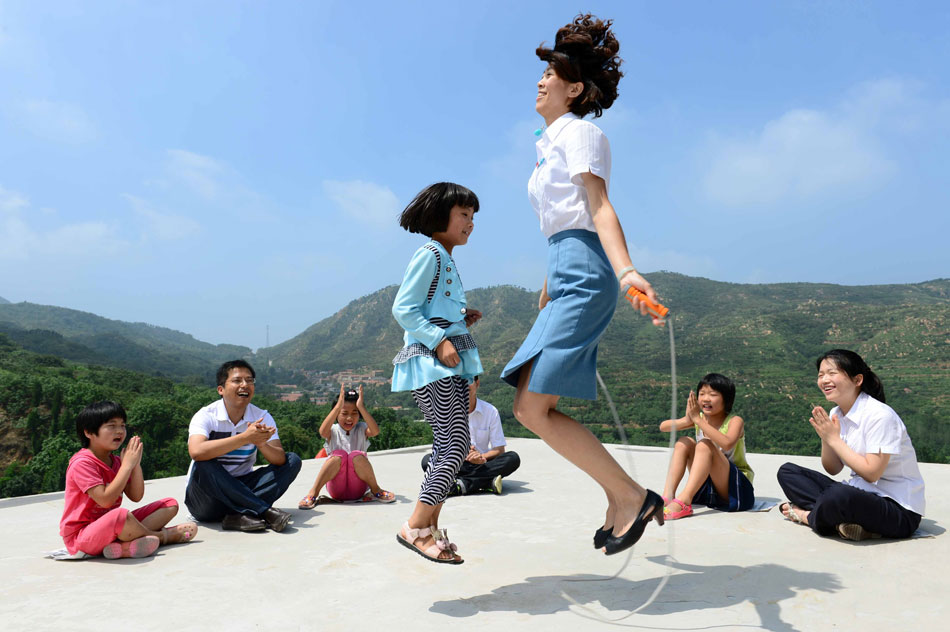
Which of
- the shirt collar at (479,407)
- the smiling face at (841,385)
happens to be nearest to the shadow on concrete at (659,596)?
the smiling face at (841,385)

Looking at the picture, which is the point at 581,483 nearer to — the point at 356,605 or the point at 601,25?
the point at 356,605

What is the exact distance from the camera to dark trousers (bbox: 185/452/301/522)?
365 centimetres

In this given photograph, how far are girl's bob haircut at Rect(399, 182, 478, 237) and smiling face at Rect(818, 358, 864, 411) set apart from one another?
198 centimetres

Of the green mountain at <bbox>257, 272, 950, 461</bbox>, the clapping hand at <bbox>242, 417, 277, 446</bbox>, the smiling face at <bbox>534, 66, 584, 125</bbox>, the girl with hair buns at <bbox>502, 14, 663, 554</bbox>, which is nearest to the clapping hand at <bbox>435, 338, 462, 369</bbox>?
the girl with hair buns at <bbox>502, 14, 663, 554</bbox>

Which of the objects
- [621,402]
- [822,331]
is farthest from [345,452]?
[822,331]

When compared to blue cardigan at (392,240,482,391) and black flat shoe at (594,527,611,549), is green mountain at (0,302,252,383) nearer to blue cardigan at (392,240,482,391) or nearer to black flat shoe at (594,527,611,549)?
blue cardigan at (392,240,482,391)

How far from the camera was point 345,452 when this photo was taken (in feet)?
14.6

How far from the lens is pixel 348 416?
4.86 meters

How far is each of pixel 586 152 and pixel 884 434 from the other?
2.00 metres

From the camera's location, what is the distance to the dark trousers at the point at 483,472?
188 inches

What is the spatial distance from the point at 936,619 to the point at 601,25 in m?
2.41

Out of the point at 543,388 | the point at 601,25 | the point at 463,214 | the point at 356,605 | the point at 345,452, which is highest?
the point at 601,25

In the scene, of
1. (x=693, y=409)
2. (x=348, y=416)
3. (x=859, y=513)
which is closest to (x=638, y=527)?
(x=859, y=513)

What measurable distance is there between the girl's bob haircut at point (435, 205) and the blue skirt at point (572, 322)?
53cm
